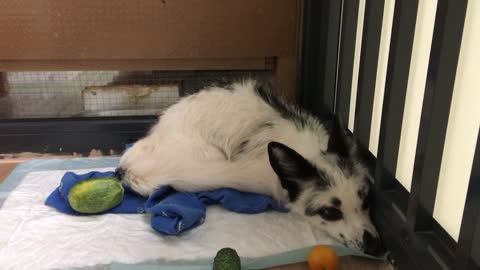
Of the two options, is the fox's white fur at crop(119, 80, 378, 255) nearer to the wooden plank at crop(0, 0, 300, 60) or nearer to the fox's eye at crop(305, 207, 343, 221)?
the fox's eye at crop(305, 207, 343, 221)

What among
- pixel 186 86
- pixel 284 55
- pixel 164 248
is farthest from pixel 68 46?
pixel 164 248

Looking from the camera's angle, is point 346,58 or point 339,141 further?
point 346,58

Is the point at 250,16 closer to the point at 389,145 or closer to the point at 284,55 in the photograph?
the point at 284,55

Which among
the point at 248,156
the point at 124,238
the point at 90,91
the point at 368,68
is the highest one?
the point at 368,68

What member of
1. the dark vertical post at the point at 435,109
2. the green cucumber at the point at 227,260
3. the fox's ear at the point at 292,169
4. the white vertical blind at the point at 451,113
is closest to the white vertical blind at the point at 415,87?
the white vertical blind at the point at 451,113

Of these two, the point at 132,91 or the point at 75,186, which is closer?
the point at 75,186

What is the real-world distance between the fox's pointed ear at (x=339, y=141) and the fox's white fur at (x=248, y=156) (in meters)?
0.02

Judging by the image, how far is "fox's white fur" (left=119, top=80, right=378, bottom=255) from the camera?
1.56m

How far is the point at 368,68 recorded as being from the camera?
1.65m

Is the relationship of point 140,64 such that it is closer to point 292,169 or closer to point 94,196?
point 94,196

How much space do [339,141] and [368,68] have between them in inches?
12.0

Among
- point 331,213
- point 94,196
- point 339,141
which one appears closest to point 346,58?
point 339,141

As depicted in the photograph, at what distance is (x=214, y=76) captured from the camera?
8.31ft

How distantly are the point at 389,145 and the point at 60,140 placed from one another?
1811 millimetres
